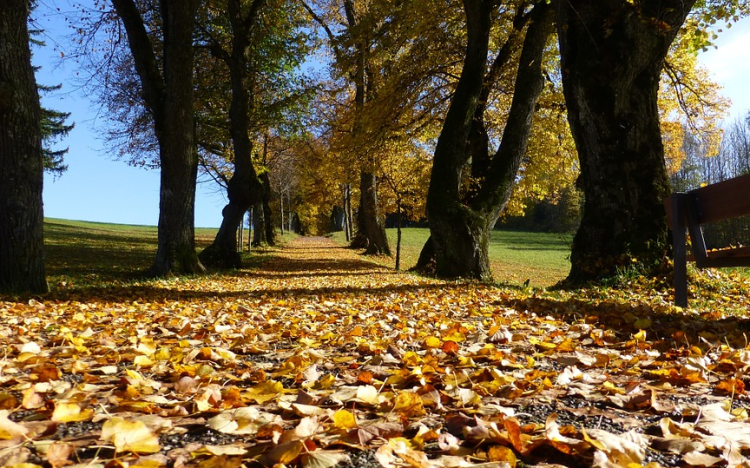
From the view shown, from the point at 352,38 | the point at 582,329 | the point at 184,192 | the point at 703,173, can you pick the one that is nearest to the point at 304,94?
the point at 352,38

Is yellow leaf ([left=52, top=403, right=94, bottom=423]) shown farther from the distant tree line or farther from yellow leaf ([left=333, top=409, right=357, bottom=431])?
the distant tree line

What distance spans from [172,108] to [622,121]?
8361 millimetres

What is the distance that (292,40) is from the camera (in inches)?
663

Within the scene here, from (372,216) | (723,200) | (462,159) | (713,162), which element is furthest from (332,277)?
(713,162)

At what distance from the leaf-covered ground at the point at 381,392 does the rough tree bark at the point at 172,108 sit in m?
5.79

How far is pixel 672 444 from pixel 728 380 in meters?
1.02

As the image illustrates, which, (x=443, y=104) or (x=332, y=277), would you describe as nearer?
(x=332, y=277)

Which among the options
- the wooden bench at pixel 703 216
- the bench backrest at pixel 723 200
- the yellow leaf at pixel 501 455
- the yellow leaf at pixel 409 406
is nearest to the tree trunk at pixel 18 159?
the yellow leaf at pixel 409 406

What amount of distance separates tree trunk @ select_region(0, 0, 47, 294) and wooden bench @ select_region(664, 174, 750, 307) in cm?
823

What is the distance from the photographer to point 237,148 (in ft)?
45.3

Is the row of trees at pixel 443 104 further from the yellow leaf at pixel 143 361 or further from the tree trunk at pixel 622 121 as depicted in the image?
the yellow leaf at pixel 143 361

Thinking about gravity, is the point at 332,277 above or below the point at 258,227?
below

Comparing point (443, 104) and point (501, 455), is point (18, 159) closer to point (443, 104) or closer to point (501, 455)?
point (501, 455)

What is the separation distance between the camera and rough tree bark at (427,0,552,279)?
9812 mm
